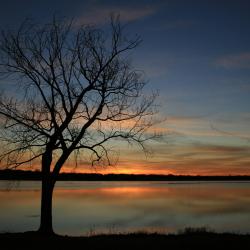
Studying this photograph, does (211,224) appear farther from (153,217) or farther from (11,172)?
(11,172)

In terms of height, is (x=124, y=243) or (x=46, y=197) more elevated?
(x=46, y=197)

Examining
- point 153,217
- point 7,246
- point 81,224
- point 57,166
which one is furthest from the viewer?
point 153,217

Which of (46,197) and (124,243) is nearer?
(124,243)

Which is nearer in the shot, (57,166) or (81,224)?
(57,166)

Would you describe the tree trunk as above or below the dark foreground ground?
above

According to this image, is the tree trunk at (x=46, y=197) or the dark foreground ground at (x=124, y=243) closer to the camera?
the dark foreground ground at (x=124, y=243)

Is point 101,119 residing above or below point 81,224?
above

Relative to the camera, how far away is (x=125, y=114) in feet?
65.0

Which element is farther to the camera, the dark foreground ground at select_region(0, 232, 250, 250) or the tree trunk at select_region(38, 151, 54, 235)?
the tree trunk at select_region(38, 151, 54, 235)

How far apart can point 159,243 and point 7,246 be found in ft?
17.6

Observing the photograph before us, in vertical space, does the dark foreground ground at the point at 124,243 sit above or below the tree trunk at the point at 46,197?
below

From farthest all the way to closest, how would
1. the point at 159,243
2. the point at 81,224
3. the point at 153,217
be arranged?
1. the point at 153,217
2. the point at 81,224
3. the point at 159,243

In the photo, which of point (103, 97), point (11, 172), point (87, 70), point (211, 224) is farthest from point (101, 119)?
point (211, 224)

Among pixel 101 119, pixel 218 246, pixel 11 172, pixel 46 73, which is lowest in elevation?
pixel 218 246
